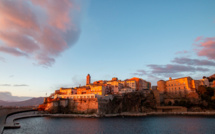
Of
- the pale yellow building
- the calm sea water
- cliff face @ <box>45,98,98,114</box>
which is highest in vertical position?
the pale yellow building

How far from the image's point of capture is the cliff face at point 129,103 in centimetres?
5619

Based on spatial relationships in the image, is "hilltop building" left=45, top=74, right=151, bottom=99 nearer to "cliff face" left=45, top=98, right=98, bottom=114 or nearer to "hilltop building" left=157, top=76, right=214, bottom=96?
"cliff face" left=45, top=98, right=98, bottom=114

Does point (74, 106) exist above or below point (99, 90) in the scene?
below

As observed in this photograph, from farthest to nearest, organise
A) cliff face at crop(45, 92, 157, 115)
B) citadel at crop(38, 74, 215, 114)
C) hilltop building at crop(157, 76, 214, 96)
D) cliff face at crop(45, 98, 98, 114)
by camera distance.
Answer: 1. hilltop building at crop(157, 76, 214, 96)
2. citadel at crop(38, 74, 215, 114)
3. cliff face at crop(45, 92, 157, 115)
4. cliff face at crop(45, 98, 98, 114)

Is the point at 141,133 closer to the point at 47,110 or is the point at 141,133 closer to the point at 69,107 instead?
the point at 69,107

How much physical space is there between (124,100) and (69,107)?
20.5 metres

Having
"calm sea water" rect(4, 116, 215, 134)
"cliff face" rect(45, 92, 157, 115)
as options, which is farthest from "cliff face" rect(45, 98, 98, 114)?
"calm sea water" rect(4, 116, 215, 134)

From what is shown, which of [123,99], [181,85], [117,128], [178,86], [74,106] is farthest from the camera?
[178,86]

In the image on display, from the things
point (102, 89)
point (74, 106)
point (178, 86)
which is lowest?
point (74, 106)

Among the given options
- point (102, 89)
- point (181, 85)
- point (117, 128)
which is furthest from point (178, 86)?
point (117, 128)

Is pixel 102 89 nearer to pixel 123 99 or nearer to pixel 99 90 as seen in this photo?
pixel 99 90

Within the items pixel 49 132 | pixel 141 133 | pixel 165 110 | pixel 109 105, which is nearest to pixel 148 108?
pixel 165 110

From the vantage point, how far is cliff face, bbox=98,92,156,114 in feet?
184

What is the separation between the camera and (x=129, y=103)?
58.1m
